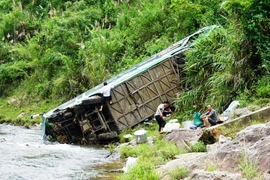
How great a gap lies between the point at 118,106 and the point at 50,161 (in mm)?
4643

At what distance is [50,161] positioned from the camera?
11961 mm

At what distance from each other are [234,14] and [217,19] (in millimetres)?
5646

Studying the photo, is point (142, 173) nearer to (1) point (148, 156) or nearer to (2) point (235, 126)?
(1) point (148, 156)

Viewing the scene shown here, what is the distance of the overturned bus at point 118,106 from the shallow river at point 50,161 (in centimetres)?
84

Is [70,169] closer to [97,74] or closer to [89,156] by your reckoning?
[89,156]

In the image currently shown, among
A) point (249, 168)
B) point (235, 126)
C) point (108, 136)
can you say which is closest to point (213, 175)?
point (249, 168)

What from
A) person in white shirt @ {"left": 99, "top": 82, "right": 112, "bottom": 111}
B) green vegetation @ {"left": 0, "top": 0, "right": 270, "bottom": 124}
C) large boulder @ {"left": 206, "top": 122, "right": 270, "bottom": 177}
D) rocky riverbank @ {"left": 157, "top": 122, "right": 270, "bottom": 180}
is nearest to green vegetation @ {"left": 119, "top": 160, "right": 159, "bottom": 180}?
rocky riverbank @ {"left": 157, "top": 122, "right": 270, "bottom": 180}

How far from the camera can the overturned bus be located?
50.5 ft

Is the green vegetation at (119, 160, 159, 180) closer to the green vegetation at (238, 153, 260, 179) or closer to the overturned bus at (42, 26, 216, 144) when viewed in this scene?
the green vegetation at (238, 153, 260, 179)

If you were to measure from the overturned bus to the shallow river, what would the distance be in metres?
0.84

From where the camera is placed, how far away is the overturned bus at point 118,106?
606 inches

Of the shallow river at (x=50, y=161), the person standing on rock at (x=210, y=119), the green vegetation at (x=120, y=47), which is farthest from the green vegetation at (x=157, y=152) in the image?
the green vegetation at (x=120, y=47)

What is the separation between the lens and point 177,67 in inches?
693

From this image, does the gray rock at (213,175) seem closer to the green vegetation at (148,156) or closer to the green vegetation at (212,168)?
the green vegetation at (212,168)
